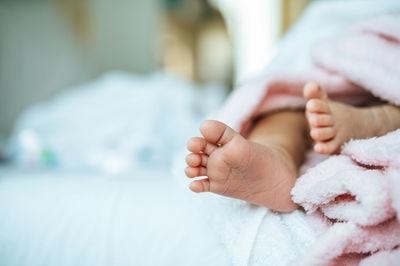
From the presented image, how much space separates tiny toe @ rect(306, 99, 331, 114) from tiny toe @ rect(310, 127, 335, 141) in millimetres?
22

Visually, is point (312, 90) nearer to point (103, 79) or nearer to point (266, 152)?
point (266, 152)

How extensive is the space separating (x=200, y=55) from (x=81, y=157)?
3868 millimetres

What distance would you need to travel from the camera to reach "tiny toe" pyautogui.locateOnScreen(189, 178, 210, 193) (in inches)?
13.9

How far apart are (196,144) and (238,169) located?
56 mm

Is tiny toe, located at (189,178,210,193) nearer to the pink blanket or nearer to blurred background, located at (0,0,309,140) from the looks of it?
the pink blanket

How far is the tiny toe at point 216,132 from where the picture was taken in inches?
13.4

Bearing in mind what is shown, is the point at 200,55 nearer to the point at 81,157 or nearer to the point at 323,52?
the point at 81,157

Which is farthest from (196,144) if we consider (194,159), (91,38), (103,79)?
(91,38)

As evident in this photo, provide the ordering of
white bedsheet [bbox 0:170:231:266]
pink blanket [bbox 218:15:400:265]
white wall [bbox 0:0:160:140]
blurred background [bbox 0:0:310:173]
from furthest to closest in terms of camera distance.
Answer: white wall [bbox 0:0:160:140] < blurred background [bbox 0:0:310:173] < white bedsheet [bbox 0:170:231:266] < pink blanket [bbox 218:15:400:265]

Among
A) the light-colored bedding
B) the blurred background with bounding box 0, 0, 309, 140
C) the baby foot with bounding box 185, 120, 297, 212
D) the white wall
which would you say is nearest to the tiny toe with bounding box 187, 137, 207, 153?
the baby foot with bounding box 185, 120, 297, 212

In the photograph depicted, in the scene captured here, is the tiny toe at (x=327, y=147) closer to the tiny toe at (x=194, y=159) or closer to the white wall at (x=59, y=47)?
the tiny toe at (x=194, y=159)

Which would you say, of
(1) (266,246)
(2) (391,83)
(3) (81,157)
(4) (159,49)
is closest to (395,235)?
(1) (266,246)

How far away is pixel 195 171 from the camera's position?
0.37 metres

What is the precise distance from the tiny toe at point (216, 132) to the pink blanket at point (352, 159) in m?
0.11
